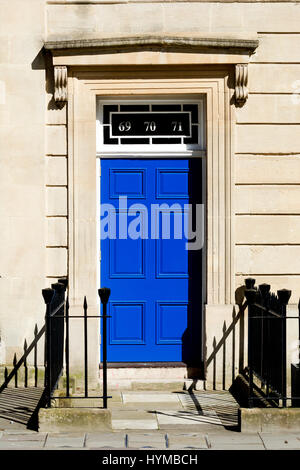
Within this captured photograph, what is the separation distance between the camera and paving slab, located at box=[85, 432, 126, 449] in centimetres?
684

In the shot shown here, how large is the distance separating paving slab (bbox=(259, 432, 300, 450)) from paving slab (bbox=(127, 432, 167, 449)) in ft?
2.96

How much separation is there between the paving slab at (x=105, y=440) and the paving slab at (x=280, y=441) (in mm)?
1268

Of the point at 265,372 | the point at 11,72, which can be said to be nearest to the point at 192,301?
the point at 265,372

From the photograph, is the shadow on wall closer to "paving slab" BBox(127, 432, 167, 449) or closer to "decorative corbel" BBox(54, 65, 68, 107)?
"paving slab" BBox(127, 432, 167, 449)

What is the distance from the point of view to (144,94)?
9.38 meters

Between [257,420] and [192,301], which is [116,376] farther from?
[257,420]

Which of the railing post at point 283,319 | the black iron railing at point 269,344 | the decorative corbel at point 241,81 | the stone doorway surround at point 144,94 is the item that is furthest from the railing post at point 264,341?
the decorative corbel at point 241,81

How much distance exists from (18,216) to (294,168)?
331 cm

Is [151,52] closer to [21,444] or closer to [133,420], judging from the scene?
[133,420]

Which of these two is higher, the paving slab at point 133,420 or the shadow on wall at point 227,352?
the shadow on wall at point 227,352

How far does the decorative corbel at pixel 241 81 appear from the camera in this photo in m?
9.19

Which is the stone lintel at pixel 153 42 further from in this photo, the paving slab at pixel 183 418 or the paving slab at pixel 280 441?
the paving slab at pixel 280 441

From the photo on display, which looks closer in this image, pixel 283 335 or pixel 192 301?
pixel 283 335

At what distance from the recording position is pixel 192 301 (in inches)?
378
